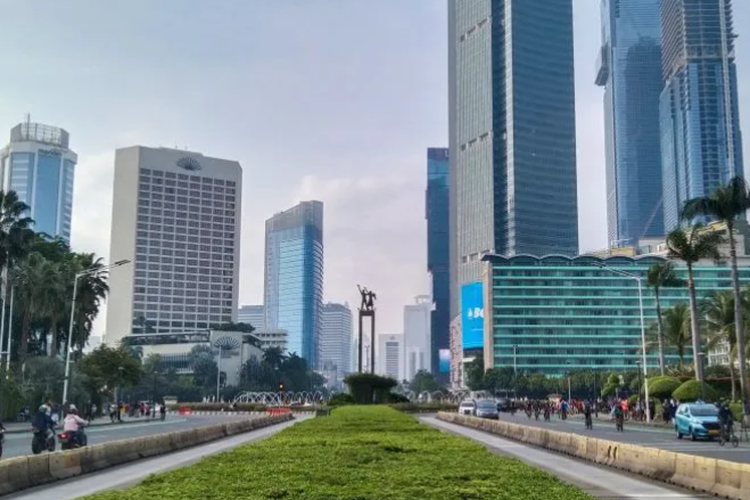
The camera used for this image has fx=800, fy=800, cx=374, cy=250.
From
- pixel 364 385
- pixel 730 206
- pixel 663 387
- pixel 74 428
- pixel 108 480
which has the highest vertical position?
pixel 730 206

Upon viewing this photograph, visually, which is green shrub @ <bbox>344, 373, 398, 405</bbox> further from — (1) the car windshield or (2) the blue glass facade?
(2) the blue glass facade

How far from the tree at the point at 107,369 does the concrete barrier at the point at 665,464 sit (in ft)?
181

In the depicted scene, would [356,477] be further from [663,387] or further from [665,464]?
[663,387]

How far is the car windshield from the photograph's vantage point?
3678 cm

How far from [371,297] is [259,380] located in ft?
305

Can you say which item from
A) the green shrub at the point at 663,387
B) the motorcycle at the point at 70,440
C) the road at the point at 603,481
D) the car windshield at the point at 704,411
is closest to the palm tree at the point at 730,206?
the green shrub at the point at 663,387

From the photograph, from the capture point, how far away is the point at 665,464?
809 inches

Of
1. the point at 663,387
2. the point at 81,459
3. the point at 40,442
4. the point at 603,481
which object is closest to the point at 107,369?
the point at 663,387

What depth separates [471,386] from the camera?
187m

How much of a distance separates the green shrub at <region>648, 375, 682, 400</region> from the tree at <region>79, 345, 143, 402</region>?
49.7 meters

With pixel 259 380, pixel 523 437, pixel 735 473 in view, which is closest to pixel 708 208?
pixel 523 437

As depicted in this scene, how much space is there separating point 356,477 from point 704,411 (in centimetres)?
2879

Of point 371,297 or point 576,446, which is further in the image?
point 371,297

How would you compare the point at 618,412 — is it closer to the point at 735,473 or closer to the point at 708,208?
the point at 708,208
